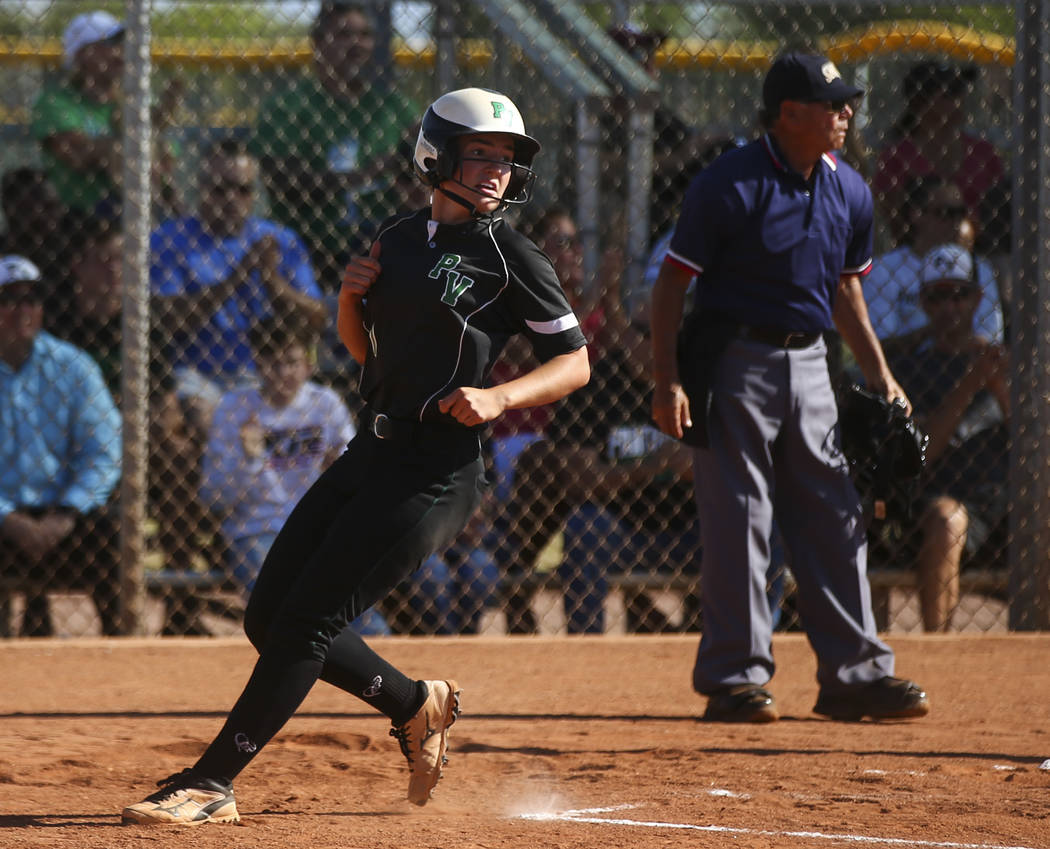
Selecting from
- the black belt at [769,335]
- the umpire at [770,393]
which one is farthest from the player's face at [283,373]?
the black belt at [769,335]

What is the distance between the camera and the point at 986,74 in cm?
787

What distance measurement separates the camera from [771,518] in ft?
15.4

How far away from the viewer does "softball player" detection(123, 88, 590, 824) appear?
3219mm

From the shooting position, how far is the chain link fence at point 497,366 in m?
6.16

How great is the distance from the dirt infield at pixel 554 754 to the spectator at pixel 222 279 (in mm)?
1353

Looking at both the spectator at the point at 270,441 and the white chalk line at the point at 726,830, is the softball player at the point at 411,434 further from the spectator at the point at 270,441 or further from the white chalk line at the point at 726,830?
the spectator at the point at 270,441

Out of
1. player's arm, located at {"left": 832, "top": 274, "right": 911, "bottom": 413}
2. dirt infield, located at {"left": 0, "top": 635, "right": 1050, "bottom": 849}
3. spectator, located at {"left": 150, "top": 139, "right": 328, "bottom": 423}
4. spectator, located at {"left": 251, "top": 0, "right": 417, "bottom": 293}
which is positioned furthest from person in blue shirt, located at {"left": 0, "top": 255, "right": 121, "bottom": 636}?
player's arm, located at {"left": 832, "top": 274, "right": 911, "bottom": 413}

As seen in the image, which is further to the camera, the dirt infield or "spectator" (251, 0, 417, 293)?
"spectator" (251, 0, 417, 293)

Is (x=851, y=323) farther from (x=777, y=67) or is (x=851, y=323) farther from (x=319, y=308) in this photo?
(x=319, y=308)

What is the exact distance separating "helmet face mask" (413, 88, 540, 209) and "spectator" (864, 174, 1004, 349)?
3413 millimetres

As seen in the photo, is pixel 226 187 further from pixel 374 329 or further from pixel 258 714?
pixel 258 714

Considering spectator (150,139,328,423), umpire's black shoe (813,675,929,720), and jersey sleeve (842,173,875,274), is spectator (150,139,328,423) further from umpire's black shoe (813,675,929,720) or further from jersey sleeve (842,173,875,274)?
umpire's black shoe (813,675,929,720)

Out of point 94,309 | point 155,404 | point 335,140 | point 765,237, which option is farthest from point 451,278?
point 335,140

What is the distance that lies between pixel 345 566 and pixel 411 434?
0.35m
